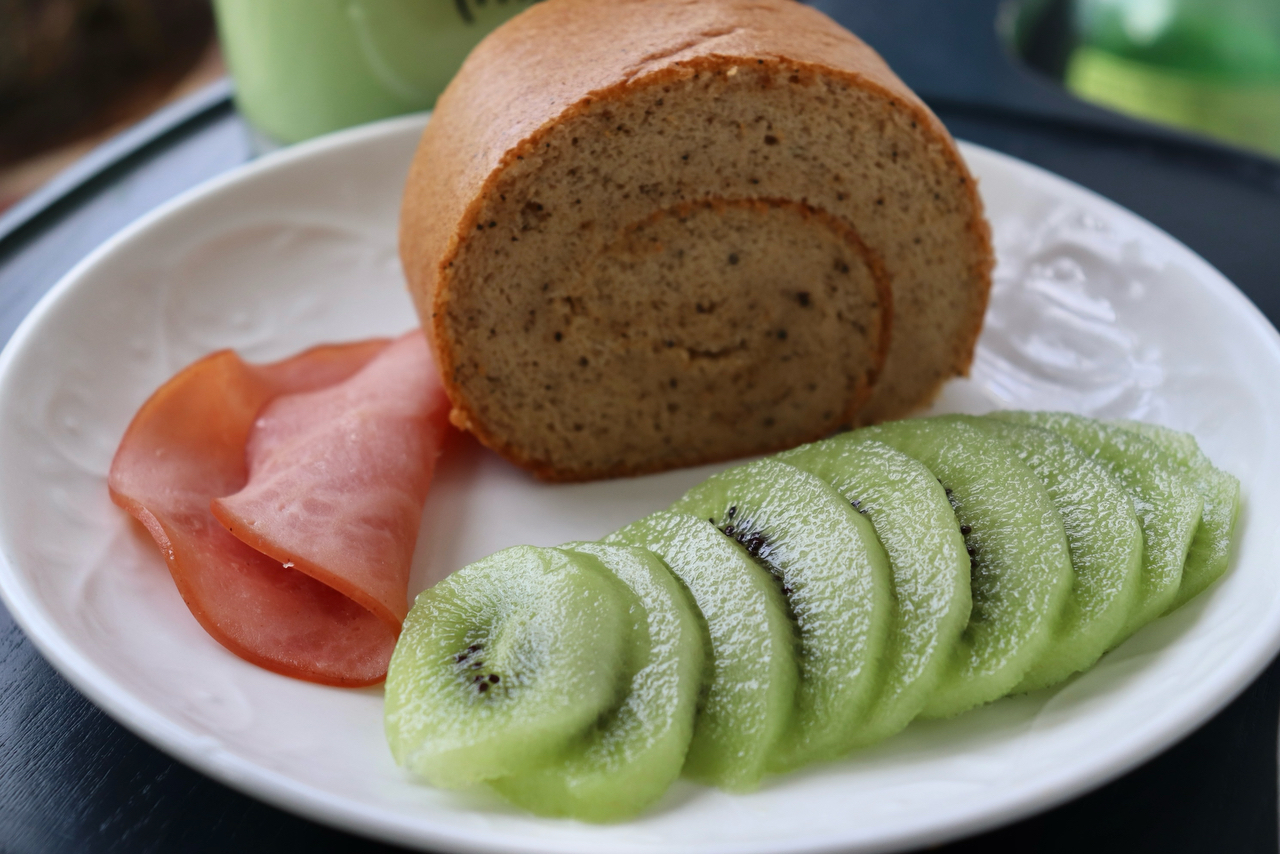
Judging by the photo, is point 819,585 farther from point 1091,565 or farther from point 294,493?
point 294,493

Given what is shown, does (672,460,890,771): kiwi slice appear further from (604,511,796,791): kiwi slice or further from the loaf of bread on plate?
the loaf of bread on plate

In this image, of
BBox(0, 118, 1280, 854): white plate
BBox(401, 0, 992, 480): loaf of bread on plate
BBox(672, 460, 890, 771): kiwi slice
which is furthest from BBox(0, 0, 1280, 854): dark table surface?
BBox(401, 0, 992, 480): loaf of bread on plate

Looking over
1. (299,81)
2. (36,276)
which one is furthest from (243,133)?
(36,276)

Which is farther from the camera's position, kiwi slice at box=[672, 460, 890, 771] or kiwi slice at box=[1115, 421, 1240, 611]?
kiwi slice at box=[1115, 421, 1240, 611]

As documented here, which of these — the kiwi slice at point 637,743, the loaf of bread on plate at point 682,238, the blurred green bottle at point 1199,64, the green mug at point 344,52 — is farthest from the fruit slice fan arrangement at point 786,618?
the blurred green bottle at point 1199,64

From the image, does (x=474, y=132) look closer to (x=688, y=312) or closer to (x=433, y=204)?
→ (x=433, y=204)

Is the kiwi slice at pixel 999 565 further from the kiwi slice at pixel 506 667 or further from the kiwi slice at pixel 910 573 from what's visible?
the kiwi slice at pixel 506 667
